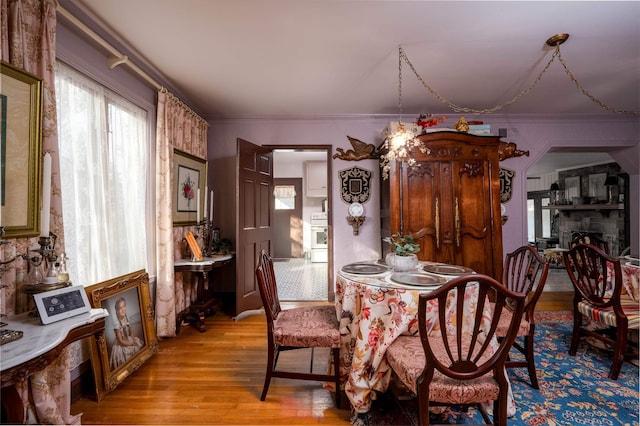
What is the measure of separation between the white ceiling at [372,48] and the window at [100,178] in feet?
1.72

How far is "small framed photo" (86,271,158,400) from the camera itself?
1.90 m

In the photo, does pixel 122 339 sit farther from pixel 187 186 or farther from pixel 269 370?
pixel 187 186

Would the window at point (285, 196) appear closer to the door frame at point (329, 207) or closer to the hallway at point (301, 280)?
the hallway at point (301, 280)

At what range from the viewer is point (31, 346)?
43.0 inches

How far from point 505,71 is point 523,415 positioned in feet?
9.46

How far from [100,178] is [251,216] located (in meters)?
1.64

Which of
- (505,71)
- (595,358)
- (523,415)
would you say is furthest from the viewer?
(505,71)

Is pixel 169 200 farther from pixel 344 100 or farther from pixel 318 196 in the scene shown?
pixel 318 196

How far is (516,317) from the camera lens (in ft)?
4.06

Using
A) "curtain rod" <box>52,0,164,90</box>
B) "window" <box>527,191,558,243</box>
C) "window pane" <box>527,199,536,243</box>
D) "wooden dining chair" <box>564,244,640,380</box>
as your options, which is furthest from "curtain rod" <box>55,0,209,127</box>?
"window pane" <box>527,199,536,243</box>

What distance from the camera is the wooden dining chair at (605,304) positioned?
2029 mm

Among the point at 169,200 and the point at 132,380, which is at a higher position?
the point at 169,200

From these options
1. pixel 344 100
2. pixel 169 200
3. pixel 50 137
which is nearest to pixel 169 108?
pixel 169 200

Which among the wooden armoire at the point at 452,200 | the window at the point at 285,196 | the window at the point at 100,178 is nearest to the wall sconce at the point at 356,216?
the wooden armoire at the point at 452,200
